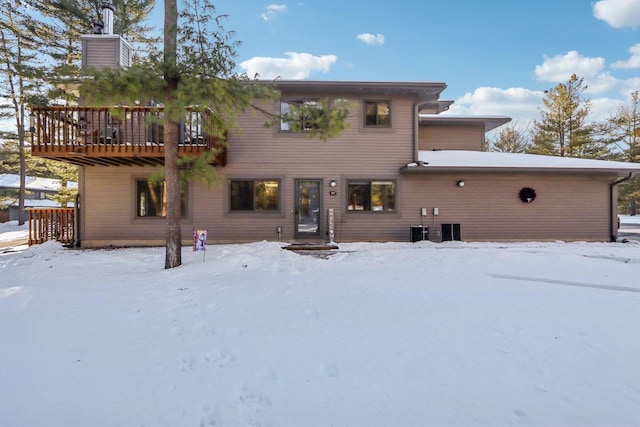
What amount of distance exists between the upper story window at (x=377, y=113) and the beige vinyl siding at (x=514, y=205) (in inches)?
82.3


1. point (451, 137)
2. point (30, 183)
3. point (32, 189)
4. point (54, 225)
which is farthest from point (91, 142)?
point (30, 183)

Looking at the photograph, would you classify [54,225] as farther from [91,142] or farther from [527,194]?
[527,194]

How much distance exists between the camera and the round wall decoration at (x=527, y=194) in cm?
1039

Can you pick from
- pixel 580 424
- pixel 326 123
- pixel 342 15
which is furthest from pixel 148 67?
pixel 342 15

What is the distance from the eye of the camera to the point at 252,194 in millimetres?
10055

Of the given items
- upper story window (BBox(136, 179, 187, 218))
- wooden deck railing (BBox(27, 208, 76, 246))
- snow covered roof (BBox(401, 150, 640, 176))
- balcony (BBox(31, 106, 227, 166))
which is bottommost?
wooden deck railing (BBox(27, 208, 76, 246))

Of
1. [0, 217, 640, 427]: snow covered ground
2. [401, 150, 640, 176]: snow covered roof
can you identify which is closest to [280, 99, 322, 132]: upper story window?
[0, 217, 640, 427]: snow covered ground

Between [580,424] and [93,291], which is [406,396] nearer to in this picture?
[580,424]

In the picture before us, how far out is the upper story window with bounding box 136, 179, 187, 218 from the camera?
9.97 metres

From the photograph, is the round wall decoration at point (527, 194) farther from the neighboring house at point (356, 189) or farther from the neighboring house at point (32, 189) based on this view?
the neighboring house at point (32, 189)

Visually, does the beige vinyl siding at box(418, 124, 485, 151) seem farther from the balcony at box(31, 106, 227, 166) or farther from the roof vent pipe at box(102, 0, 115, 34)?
the roof vent pipe at box(102, 0, 115, 34)

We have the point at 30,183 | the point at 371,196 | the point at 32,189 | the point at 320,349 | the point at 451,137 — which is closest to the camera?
the point at 320,349

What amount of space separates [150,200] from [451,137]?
12.0 meters

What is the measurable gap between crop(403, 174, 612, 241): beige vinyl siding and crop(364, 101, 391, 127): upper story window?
2091mm
